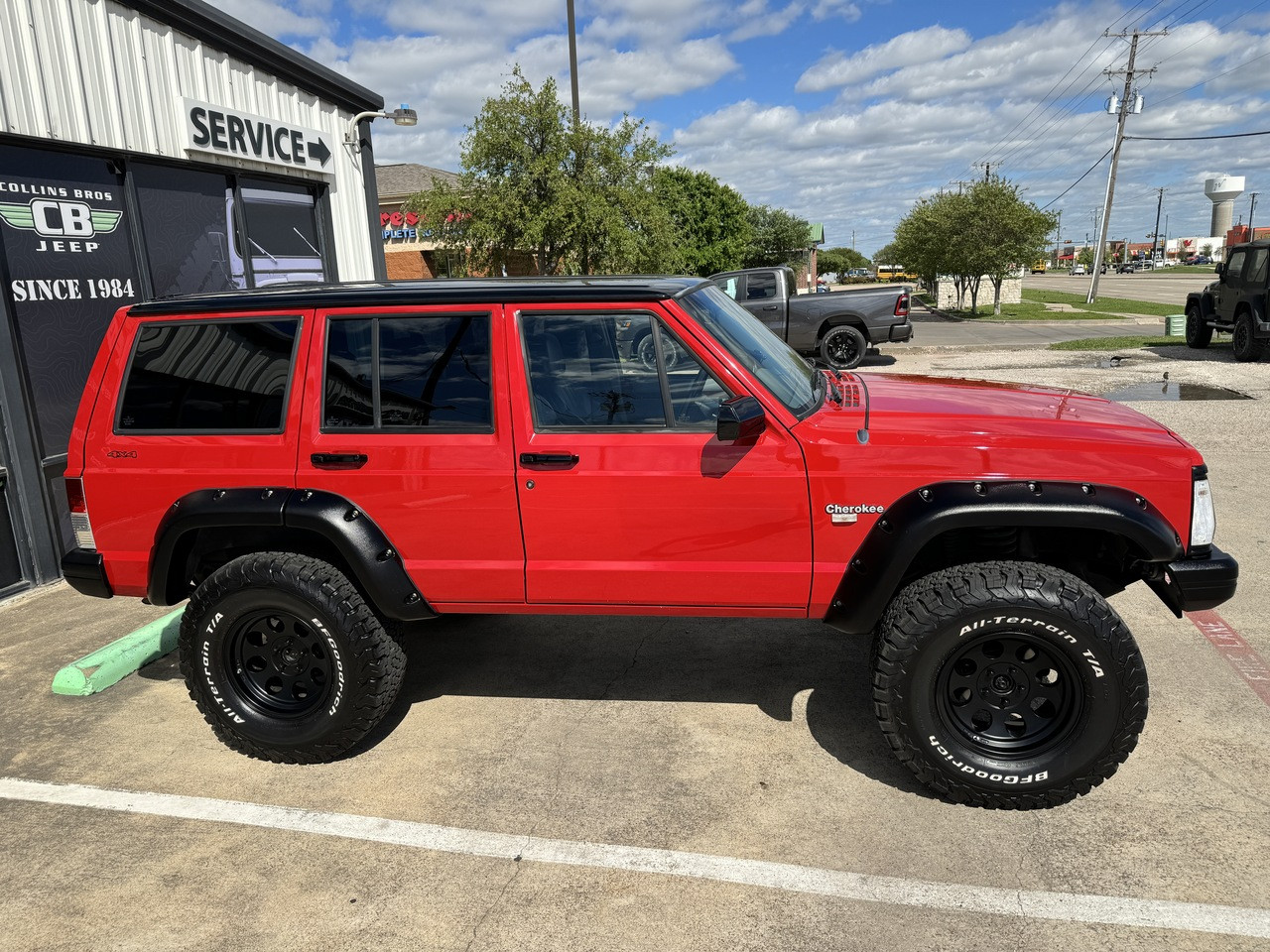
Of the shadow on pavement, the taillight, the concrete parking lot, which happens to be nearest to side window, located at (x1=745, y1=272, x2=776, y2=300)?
the shadow on pavement

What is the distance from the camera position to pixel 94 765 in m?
3.71

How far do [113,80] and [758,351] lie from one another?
5802 mm

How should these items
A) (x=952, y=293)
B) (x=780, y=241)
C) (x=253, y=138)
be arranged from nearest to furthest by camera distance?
(x=253, y=138), (x=952, y=293), (x=780, y=241)

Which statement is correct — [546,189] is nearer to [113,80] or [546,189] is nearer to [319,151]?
[319,151]

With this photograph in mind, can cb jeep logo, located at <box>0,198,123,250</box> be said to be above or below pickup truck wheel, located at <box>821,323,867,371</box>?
above

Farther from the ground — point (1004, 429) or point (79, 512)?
point (1004, 429)

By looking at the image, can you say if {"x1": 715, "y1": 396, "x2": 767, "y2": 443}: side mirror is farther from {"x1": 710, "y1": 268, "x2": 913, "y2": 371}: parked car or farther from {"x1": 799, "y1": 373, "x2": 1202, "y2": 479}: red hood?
{"x1": 710, "y1": 268, "x2": 913, "y2": 371}: parked car

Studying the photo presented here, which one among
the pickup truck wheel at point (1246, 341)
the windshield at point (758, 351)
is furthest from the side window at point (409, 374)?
the pickup truck wheel at point (1246, 341)

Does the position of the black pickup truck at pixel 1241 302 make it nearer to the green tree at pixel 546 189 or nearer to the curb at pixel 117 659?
the green tree at pixel 546 189

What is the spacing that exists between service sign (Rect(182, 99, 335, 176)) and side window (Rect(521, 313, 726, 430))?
18.0ft

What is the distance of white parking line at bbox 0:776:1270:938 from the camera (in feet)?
8.60

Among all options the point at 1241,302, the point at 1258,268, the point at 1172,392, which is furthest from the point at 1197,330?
the point at 1172,392

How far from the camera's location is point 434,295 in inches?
138

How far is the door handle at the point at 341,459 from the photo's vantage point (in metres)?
3.47
